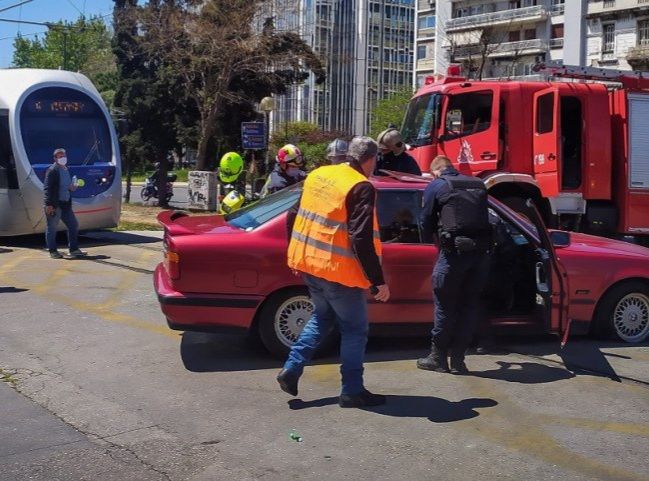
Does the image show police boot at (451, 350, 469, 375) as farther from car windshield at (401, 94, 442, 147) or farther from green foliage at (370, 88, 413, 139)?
green foliage at (370, 88, 413, 139)

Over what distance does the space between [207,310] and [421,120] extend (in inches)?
302

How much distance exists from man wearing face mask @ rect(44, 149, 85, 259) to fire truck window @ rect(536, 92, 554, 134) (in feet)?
24.2

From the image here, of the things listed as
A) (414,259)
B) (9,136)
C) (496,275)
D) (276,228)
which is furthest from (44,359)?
(9,136)

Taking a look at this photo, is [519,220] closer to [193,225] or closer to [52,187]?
[193,225]

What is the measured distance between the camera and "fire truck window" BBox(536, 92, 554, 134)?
12156mm

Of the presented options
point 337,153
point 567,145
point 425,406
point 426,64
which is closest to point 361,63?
point 426,64

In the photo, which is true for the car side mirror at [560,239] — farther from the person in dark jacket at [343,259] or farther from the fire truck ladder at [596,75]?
the fire truck ladder at [596,75]

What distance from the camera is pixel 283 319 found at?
Result: 668 cm

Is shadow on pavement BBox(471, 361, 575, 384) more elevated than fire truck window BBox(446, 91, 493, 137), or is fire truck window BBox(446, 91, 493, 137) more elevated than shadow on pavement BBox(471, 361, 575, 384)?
fire truck window BBox(446, 91, 493, 137)

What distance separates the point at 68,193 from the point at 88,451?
882 cm

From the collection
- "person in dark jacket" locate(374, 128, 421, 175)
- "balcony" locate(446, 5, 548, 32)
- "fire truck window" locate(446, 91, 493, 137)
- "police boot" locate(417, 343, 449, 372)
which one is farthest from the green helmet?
"balcony" locate(446, 5, 548, 32)

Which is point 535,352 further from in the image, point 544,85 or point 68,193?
point 68,193

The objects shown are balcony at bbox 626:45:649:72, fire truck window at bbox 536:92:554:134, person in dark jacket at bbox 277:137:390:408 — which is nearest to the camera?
person in dark jacket at bbox 277:137:390:408

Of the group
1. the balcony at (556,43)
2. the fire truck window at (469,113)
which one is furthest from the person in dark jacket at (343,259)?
the balcony at (556,43)
